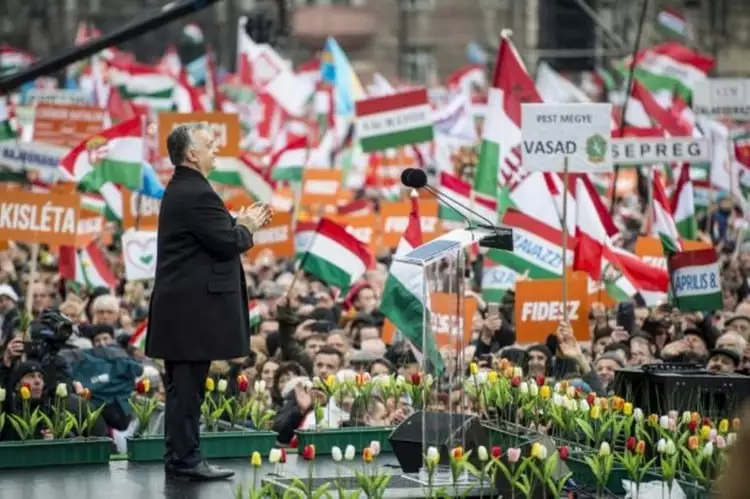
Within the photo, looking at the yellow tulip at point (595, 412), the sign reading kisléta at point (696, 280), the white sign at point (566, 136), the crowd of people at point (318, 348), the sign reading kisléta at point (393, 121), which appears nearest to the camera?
the yellow tulip at point (595, 412)

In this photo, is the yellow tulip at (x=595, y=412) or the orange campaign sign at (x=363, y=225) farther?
the orange campaign sign at (x=363, y=225)

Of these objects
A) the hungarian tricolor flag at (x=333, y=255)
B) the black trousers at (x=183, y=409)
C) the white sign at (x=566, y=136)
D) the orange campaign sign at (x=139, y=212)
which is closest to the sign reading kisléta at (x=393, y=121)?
the orange campaign sign at (x=139, y=212)

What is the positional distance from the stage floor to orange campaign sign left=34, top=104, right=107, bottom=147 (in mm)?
14230

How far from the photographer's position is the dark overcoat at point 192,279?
1134 cm

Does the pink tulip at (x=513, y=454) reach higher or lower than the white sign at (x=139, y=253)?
lower

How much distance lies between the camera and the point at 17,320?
19.0m

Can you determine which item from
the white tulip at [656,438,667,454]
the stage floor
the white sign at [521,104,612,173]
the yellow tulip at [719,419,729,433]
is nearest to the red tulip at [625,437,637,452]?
the white tulip at [656,438,667,454]

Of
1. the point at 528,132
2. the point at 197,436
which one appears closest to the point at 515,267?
the point at 528,132

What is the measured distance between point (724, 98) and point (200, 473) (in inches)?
619

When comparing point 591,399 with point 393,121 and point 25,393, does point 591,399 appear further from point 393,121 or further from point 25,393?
point 393,121

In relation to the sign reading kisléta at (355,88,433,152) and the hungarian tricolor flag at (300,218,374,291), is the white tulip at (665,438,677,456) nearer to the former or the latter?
the hungarian tricolor flag at (300,218,374,291)

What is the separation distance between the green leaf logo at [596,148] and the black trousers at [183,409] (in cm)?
748

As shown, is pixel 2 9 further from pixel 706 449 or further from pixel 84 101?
pixel 706 449

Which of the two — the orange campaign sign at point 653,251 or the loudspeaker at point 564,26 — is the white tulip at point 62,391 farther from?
the loudspeaker at point 564,26
